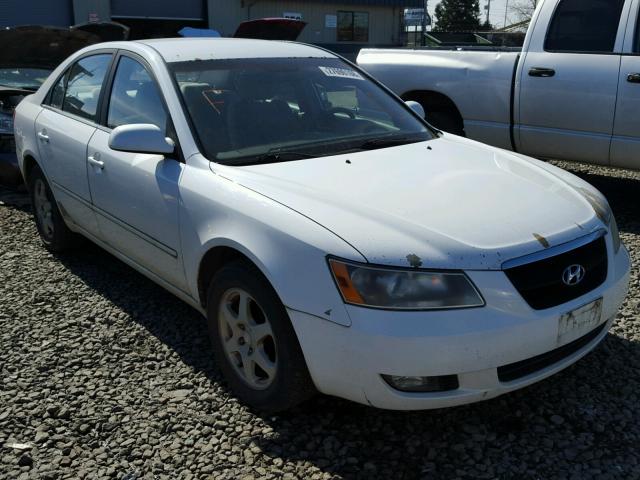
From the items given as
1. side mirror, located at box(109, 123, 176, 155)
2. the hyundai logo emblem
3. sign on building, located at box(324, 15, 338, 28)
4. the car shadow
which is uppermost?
sign on building, located at box(324, 15, 338, 28)

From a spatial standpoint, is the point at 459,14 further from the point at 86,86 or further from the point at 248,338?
the point at 248,338

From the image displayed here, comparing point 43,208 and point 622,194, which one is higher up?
point 43,208

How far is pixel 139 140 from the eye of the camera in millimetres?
3234

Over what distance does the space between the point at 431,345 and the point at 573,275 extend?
2.36ft

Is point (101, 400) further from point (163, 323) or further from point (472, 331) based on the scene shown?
point (472, 331)

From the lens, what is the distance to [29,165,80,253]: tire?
16.1 ft

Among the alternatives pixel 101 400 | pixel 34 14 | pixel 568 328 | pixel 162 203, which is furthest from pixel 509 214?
pixel 34 14

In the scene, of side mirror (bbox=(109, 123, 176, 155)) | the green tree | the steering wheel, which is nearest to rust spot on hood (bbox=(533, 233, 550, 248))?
the steering wheel

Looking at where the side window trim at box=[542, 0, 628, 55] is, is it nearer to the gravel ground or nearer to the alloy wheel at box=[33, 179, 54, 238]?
the gravel ground

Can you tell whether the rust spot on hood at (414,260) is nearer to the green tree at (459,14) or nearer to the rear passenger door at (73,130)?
the rear passenger door at (73,130)

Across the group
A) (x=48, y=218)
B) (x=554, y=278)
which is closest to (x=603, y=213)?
(x=554, y=278)

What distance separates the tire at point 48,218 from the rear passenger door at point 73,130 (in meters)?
0.23

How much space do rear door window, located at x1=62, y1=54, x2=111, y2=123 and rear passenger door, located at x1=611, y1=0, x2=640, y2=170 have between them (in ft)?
13.4

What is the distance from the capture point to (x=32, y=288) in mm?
4570
